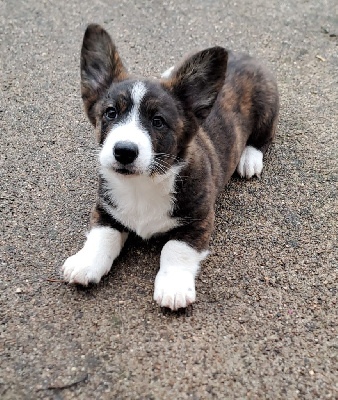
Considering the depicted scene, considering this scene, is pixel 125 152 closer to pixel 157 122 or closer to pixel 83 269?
pixel 157 122

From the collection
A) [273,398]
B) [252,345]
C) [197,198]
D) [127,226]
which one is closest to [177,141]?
[197,198]

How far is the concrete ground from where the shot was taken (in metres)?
3.03

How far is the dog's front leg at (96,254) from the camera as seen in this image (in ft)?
11.5

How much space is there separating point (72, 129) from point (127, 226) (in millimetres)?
1685

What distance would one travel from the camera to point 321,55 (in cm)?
645

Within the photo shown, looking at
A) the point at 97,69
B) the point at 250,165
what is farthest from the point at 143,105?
the point at 250,165

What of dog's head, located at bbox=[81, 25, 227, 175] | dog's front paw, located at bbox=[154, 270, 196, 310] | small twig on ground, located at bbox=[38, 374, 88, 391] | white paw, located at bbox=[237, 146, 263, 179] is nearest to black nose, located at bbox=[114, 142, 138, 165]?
dog's head, located at bbox=[81, 25, 227, 175]

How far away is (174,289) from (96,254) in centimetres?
60

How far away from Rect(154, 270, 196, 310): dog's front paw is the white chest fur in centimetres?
38

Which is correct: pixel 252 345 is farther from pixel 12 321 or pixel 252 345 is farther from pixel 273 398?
pixel 12 321

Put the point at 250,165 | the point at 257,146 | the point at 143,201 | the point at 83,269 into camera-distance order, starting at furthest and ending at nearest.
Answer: the point at 257,146 < the point at 250,165 < the point at 143,201 < the point at 83,269

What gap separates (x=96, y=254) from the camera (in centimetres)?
360

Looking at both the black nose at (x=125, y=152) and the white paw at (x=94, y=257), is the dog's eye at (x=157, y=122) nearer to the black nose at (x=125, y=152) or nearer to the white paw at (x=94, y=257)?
the black nose at (x=125, y=152)

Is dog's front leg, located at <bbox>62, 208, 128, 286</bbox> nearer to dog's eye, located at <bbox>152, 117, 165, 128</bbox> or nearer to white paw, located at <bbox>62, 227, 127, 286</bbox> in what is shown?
white paw, located at <bbox>62, 227, 127, 286</bbox>
